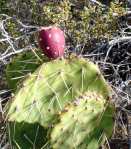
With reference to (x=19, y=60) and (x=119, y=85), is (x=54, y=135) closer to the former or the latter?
(x=19, y=60)

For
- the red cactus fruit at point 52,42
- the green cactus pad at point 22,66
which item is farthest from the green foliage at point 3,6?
the red cactus fruit at point 52,42

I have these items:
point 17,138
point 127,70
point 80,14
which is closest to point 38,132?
point 17,138

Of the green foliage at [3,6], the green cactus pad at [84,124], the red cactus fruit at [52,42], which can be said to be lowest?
the green foliage at [3,6]

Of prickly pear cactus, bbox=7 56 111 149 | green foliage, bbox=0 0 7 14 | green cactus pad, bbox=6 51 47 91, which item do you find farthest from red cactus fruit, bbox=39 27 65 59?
green foliage, bbox=0 0 7 14

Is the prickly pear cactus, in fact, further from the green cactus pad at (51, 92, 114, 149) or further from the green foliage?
the green foliage

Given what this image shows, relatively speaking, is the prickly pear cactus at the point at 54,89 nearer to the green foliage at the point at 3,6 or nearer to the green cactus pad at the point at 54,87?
the green cactus pad at the point at 54,87

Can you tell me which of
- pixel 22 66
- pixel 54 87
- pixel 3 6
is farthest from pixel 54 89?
pixel 3 6
